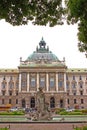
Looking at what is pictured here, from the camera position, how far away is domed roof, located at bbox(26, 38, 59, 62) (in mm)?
97481

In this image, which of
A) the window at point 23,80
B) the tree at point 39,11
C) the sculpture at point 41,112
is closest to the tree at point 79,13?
the tree at point 39,11

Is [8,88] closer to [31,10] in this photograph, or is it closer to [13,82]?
[13,82]

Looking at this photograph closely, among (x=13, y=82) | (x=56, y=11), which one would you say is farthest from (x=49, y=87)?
(x=56, y=11)

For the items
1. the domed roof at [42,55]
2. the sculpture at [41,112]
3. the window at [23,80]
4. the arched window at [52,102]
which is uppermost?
the domed roof at [42,55]

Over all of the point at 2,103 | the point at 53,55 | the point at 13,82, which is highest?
the point at 53,55

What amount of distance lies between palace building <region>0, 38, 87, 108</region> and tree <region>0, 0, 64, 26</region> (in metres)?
76.3

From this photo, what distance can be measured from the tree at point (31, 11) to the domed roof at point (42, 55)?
270 feet

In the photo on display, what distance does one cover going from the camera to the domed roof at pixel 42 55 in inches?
3838

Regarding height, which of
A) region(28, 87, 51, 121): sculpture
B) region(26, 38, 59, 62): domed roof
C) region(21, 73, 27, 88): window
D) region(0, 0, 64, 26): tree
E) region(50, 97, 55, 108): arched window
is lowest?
region(28, 87, 51, 121): sculpture

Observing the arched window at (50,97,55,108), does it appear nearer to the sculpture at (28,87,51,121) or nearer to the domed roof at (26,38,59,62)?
the domed roof at (26,38,59,62)

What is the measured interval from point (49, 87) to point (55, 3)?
80912 mm

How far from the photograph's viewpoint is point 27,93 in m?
92.5

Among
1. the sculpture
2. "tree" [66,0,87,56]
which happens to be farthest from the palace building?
"tree" [66,0,87,56]

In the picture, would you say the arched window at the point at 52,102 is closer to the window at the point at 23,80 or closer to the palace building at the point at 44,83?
the palace building at the point at 44,83
